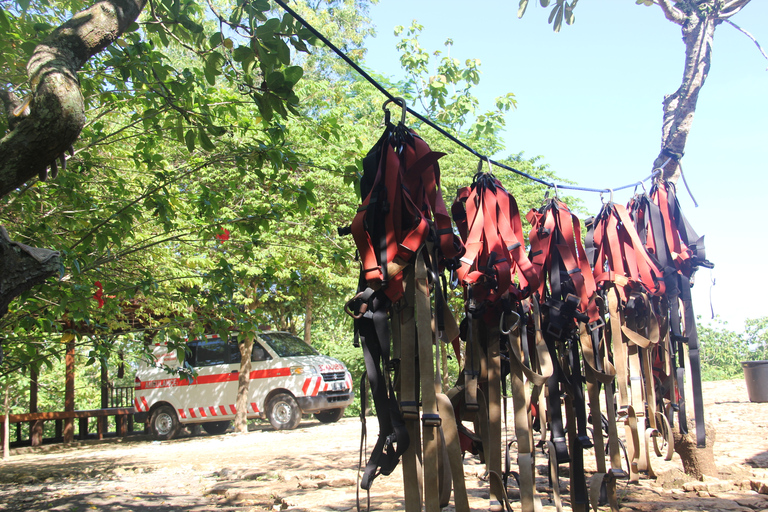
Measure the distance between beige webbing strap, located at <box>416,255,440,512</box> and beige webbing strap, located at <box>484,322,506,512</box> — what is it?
1.91 ft

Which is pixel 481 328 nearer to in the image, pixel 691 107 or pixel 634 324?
pixel 634 324

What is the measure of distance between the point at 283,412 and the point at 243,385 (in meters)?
1.09

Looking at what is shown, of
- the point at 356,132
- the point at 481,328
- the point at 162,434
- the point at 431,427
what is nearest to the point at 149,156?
the point at 481,328

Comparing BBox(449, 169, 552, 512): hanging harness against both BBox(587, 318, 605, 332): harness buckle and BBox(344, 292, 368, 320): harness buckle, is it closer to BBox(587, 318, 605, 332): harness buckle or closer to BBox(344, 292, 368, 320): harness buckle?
BBox(587, 318, 605, 332): harness buckle

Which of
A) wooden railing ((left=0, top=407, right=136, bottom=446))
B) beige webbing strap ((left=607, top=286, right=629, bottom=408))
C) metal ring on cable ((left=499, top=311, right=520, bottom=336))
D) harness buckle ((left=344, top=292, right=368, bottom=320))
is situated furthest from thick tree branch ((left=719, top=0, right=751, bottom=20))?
wooden railing ((left=0, top=407, right=136, bottom=446))

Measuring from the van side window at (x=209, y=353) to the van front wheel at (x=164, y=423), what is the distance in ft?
4.04

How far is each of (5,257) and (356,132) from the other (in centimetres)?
986

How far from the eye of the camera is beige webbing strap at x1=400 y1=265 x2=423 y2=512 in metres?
2.20

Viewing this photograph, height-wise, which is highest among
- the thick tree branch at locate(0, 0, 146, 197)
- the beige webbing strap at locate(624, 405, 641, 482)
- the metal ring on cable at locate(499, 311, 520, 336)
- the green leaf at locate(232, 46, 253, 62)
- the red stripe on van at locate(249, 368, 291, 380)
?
the green leaf at locate(232, 46, 253, 62)

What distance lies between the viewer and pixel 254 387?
43.7ft

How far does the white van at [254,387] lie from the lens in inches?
504

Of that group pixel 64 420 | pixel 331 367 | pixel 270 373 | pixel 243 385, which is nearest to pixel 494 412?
pixel 331 367

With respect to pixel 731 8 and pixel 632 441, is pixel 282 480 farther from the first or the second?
pixel 731 8

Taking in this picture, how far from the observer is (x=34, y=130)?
2.41 m
